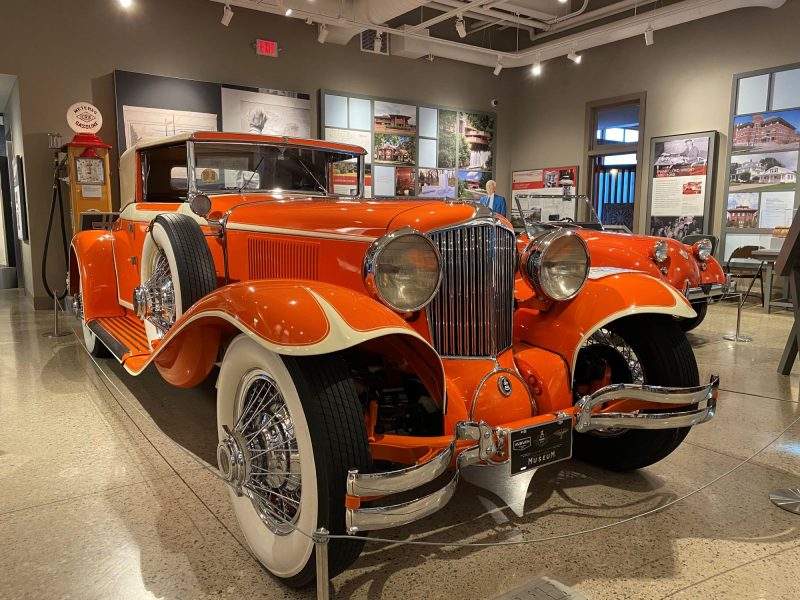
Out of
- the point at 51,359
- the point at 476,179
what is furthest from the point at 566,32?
the point at 51,359

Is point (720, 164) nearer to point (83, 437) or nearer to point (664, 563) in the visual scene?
point (664, 563)

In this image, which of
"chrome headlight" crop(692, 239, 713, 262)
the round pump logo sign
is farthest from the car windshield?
the round pump logo sign

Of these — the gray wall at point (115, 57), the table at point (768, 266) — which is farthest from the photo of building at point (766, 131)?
the gray wall at point (115, 57)

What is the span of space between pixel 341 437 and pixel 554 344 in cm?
105

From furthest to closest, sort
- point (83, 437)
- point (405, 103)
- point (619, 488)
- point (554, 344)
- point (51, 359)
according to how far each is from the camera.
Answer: point (405, 103) → point (51, 359) → point (83, 437) → point (619, 488) → point (554, 344)

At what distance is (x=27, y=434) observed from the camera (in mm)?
2939

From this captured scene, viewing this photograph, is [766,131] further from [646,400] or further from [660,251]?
[646,400]

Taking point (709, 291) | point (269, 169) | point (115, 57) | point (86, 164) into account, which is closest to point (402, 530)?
point (269, 169)

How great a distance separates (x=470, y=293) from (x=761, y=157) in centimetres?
776

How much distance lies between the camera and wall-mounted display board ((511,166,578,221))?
1021 cm

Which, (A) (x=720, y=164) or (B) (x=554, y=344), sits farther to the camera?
(A) (x=720, y=164)

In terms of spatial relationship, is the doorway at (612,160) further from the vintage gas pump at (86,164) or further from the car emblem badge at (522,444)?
the car emblem badge at (522,444)

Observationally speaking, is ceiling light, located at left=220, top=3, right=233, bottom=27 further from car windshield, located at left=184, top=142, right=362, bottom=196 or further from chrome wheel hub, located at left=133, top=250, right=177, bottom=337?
chrome wheel hub, located at left=133, top=250, right=177, bottom=337

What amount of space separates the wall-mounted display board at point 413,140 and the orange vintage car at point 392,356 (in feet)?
21.7
